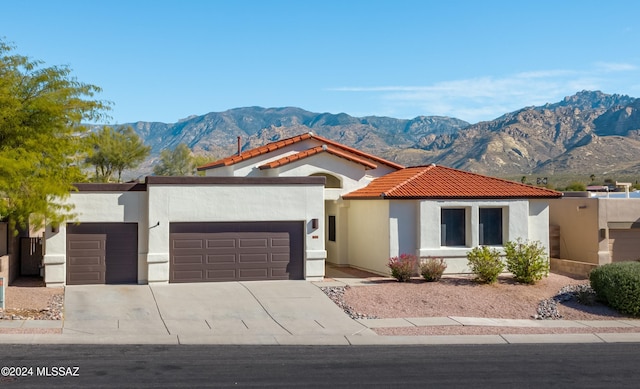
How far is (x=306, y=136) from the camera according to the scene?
33031 millimetres

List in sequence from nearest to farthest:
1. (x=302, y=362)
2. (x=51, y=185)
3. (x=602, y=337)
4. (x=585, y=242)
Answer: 1. (x=302, y=362)
2. (x=602, y=337)
3. (x=51, y=185)
4. (x=585, y=242)

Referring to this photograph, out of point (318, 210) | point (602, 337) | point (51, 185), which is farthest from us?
point (318, 210)

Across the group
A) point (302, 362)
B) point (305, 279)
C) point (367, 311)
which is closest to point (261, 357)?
point (302, 362)

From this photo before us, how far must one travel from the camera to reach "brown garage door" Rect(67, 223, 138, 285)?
24172 mm

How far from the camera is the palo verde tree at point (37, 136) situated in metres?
20.1

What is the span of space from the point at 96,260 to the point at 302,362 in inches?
473

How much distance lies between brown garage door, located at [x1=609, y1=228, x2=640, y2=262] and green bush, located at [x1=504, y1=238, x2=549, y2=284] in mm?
7070

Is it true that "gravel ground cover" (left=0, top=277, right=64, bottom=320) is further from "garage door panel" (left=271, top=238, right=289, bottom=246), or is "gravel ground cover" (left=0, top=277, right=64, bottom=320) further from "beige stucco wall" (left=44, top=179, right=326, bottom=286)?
"garage door panel" (left=271, top=238, right=289, bottom=246)

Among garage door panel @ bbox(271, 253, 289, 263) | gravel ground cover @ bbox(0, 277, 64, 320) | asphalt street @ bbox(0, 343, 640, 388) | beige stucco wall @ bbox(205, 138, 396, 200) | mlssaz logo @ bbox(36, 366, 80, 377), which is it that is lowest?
asphalt street @ bbox(0, 343, 640, 388)

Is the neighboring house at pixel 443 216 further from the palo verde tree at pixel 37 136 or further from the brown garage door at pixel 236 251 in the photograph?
the palo verde tree at pixel 37 136

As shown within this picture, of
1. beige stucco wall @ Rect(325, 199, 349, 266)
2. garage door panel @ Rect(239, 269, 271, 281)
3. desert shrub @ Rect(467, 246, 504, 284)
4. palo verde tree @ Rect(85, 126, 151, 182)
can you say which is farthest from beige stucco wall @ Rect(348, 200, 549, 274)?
palo verde tree @ Rect(85, 126, 151, 182)

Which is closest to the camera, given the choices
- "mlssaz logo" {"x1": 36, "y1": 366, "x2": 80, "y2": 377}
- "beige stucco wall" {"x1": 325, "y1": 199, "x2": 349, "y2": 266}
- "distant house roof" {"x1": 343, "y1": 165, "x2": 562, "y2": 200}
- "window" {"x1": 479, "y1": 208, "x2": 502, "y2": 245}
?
"mlssaz logo" {"x1": 36, "y1": 366, "x2": 80, "y2": 377}

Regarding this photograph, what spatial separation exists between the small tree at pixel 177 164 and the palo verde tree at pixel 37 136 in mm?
55583

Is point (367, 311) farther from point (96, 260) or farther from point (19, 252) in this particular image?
point (19, 252)
